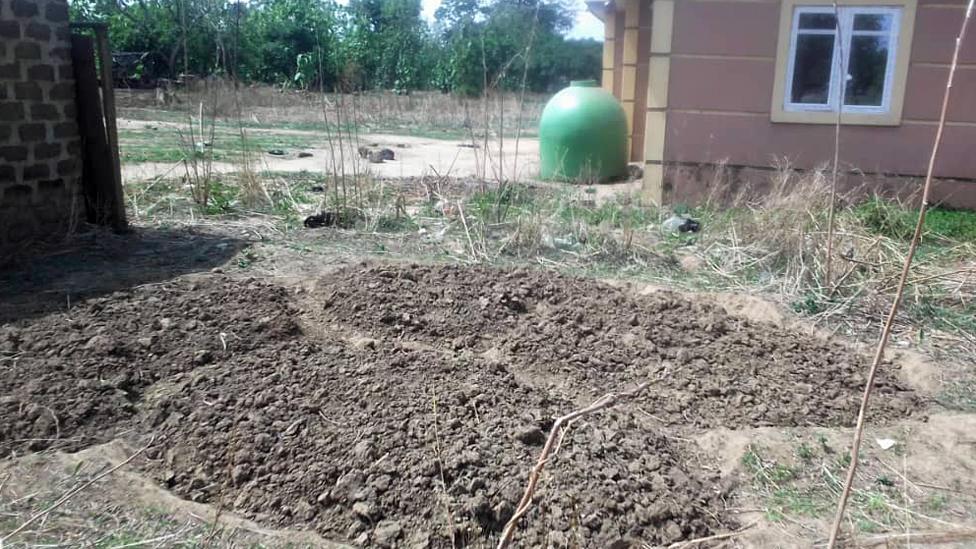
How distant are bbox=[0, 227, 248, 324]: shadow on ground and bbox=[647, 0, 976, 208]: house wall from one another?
15.3ft

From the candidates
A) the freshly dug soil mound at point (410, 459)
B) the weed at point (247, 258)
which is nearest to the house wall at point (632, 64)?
the weed at point (247, 258)

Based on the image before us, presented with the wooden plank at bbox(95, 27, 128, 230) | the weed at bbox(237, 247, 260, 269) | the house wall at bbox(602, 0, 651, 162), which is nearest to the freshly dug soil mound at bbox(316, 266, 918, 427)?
the weed at bbox(237, 247, 260, 269)

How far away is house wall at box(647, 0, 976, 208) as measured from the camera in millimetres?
7441

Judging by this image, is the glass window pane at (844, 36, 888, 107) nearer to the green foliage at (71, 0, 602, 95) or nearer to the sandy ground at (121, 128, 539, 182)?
the sandy ground at (121, 128, 539, 182)

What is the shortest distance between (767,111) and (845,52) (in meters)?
0.86

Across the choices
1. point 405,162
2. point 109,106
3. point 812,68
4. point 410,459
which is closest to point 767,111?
point 812,68

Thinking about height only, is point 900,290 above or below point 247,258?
above

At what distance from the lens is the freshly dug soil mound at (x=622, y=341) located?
3506 mm

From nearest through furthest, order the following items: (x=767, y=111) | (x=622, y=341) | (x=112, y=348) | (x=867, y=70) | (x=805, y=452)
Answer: (x=805, y=452) < (x=112, y=348) < (x=622, y=341) < (x=867, y=70) < (x=767, y=111)

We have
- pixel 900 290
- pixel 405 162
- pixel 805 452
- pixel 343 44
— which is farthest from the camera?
pixel 343 44

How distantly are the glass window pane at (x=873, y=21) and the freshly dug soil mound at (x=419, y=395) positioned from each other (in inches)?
178

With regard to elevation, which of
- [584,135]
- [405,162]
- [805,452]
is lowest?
[805,452]

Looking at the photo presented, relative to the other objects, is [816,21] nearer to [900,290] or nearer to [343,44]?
[900,290]

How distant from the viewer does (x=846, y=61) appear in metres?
7.49
